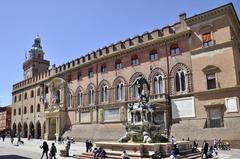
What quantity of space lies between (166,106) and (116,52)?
1130 centimetres

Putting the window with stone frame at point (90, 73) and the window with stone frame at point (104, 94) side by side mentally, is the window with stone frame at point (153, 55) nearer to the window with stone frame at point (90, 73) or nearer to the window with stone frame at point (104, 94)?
the window with stone frame at point (104, 94)

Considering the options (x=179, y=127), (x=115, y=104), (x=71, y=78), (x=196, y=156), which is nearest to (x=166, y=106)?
(x=179, y=127)

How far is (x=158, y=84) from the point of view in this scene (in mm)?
30156

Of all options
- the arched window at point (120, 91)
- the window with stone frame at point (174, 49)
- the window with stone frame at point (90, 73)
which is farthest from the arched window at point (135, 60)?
the window with stone frame at point (90, 73)

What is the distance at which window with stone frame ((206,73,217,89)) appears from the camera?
2558cm

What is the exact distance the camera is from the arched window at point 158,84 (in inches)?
1177

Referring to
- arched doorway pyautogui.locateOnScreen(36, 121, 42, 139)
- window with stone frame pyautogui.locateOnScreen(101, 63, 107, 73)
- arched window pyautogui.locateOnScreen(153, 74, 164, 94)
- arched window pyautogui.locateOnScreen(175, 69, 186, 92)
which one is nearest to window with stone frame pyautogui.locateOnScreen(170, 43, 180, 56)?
arched window pyautogui.locateOnScreen(175, 69, 186, 92)

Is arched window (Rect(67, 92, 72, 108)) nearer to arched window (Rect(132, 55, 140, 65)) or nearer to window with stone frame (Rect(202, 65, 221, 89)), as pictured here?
arched window (Rect(132, 55, 140, 65))

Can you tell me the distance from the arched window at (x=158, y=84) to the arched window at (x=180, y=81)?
1.96m

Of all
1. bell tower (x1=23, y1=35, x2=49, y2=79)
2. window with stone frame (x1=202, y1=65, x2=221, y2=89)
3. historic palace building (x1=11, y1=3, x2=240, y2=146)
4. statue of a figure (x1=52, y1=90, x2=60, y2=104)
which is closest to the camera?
historic palace building (x1=11, y1=3, x2=240, y2=146)

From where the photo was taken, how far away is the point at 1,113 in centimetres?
6981

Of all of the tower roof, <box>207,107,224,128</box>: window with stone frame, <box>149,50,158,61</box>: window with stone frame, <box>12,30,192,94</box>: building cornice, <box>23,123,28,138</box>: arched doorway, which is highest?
the tower roof

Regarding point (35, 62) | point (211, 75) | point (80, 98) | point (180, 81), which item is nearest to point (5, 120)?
point (35, 62)

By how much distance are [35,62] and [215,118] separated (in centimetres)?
4651
